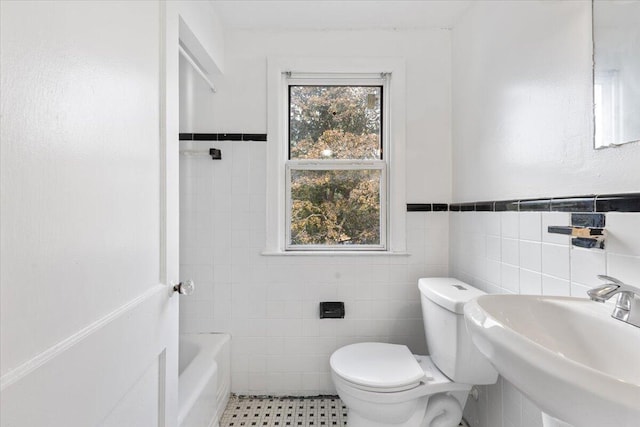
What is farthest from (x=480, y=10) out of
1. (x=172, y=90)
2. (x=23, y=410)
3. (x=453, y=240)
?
(x=23, y=410)

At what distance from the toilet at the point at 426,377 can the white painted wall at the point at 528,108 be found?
1.93 feet

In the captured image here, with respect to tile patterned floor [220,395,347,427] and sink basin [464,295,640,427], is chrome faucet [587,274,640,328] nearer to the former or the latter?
sink basin [464,295,640,427]

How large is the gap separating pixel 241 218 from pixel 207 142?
19.4 inches

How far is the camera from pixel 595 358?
77 cm

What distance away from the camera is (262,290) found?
1.90m

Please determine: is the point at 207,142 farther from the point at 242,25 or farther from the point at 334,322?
the point at 334,322

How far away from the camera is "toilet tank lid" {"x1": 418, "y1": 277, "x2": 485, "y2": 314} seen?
1.37m

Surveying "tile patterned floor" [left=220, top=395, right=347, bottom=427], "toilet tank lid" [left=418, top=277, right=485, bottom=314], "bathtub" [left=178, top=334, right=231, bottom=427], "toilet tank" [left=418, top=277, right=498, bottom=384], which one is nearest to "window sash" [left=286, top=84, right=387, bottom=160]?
"toilet tank lid" [left=418, top=277, right=485, bottom=314]

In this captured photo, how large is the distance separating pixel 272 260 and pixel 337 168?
68 centimetres

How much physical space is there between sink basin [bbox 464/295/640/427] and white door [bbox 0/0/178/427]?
805 mm

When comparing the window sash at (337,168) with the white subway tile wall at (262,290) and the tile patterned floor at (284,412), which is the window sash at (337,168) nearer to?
the white subway tile wall at (262,290)

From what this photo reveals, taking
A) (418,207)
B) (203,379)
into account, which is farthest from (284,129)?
(203,379)

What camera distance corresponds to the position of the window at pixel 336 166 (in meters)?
1.99

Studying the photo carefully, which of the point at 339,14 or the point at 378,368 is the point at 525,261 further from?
the point at 339,14
